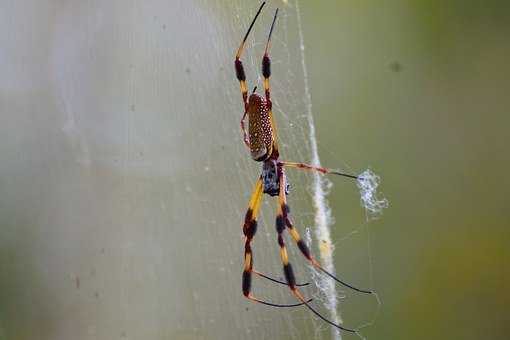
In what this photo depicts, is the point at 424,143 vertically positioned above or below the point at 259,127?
above

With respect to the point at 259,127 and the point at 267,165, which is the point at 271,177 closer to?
the point at 267,165

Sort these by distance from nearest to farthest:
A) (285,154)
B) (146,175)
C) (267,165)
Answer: (267,165)
(285,154)
(146,175)

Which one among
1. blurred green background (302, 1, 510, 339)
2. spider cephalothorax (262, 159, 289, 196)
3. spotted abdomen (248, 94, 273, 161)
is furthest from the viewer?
blurred green background (302, 1, 510, 339)

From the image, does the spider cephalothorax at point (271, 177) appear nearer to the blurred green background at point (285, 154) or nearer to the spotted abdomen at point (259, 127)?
the spotted abdomen at point (259, 127)

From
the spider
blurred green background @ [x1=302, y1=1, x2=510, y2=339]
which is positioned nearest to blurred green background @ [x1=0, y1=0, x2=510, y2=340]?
blurred green background @ [x1=302, y1=1, x2=510, y2=339]

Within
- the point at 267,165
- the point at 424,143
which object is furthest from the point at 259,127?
the point at 424,143

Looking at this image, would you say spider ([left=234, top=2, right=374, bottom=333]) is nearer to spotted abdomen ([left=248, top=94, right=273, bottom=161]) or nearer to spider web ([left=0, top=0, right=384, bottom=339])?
spotted abdomen ([left=248, top=94, right=273, bottom=161])
